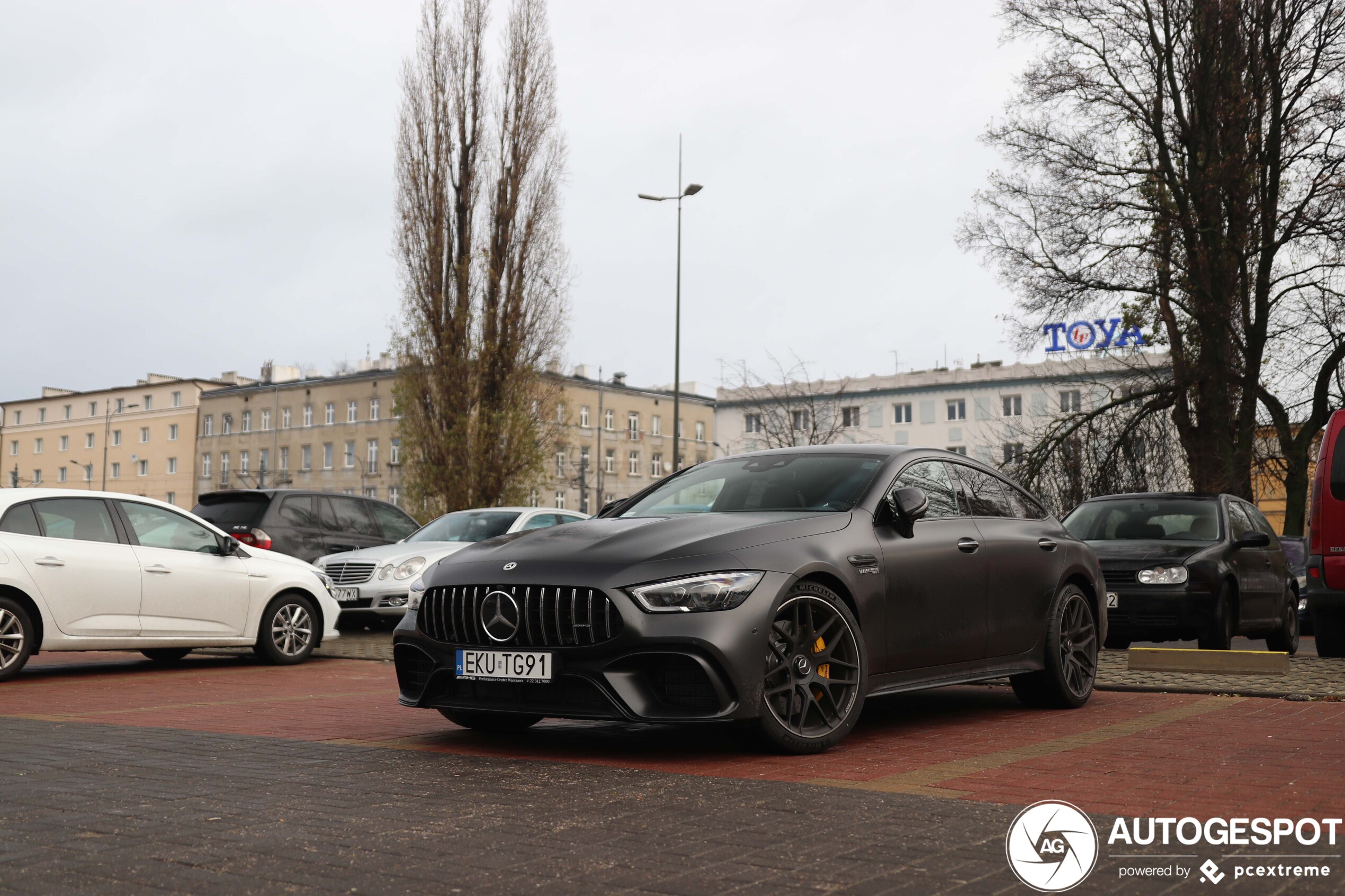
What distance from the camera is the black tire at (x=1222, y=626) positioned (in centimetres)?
1221

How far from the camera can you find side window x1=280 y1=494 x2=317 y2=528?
17109 mm

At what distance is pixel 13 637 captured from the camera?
10320 mm

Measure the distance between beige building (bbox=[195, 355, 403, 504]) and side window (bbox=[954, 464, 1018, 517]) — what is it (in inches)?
3186

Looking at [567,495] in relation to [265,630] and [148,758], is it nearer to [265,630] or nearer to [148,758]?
[265,630]

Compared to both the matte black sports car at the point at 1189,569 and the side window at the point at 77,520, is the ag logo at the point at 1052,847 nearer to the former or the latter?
the matte black sports car at the point at 1189,569

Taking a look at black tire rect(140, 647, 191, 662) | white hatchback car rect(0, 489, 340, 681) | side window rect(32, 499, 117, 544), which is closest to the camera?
white hatchback car rect(0, 489, 340, 681)

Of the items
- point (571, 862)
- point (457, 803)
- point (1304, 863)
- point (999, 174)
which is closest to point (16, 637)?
point (457, 803)

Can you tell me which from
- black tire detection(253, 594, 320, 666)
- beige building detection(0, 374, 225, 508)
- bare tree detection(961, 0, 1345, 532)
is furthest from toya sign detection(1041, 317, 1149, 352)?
beige building detection(0, 374, 225, 508)

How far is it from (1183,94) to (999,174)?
3794 millimetres

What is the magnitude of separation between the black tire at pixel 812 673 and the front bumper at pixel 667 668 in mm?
120

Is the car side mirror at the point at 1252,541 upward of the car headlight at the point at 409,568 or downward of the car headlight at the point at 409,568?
upward

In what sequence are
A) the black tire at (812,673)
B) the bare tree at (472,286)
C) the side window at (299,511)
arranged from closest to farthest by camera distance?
1. the black tire at (812,673)
2. the side window at (299,511)
3. the bare tree at (472,286)

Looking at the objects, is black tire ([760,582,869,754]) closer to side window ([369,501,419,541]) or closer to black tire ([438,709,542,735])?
black tire ([438,709,542,735])

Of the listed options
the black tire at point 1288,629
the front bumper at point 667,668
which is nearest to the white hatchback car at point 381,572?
the black tire at point 1288,629
